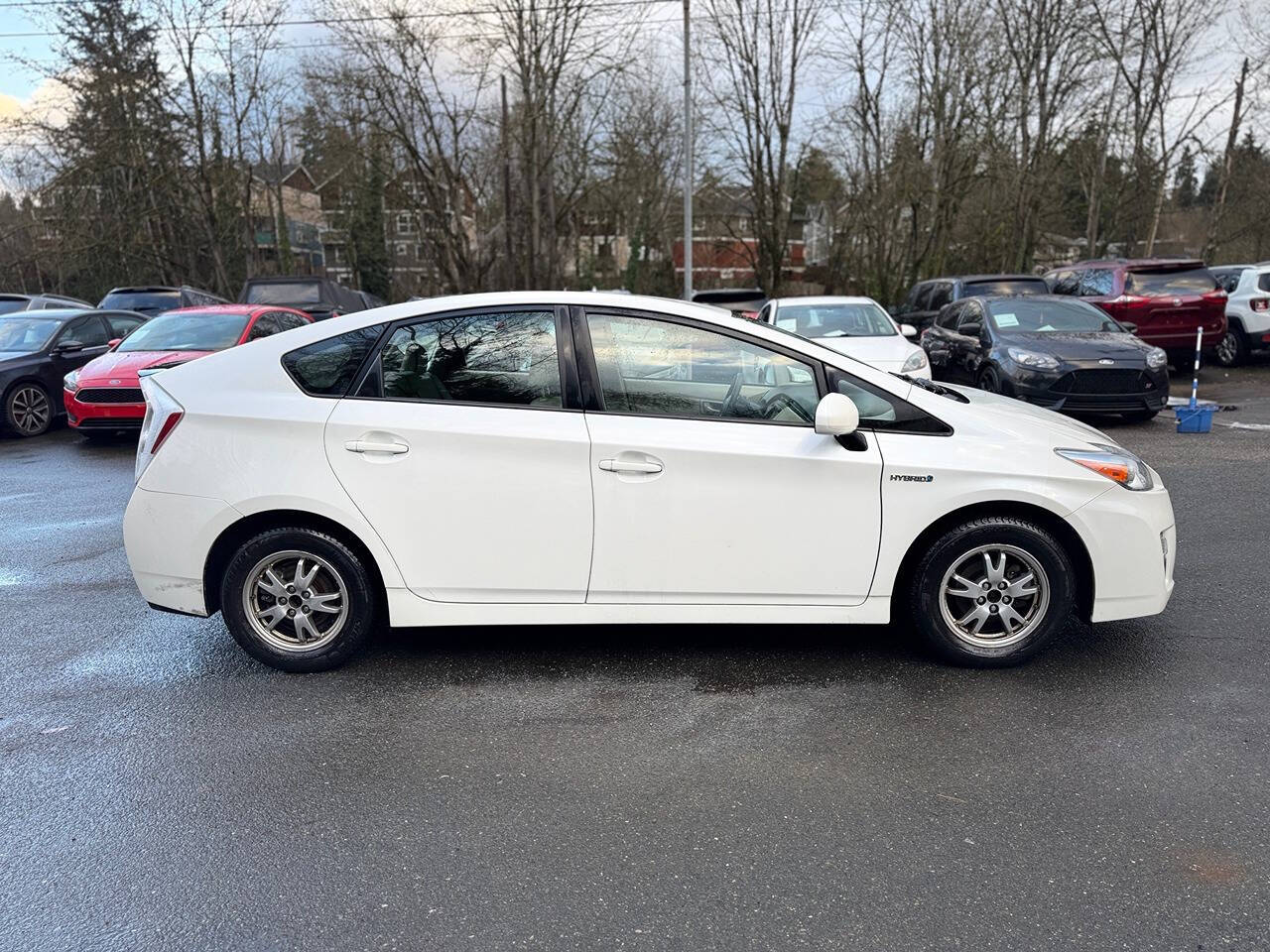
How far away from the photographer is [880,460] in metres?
3.90

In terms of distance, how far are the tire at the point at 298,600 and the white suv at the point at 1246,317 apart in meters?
16.0

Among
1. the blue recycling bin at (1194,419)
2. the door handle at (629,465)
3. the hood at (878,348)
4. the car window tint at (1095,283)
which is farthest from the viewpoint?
the car window tint at (1095,283)

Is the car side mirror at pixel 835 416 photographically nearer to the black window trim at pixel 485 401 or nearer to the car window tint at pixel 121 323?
the black window trim at pixel 485 401

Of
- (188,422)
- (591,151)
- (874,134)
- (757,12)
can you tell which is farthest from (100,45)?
(188,422)

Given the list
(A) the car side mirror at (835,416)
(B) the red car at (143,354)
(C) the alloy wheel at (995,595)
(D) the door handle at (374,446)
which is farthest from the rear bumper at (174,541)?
(B) the red car at (143,354)

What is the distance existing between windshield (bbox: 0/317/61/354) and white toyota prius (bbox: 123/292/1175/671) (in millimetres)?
9862

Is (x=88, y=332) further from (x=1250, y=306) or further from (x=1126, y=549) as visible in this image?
(x=1250, y=306)

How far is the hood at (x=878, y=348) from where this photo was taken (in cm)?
1054

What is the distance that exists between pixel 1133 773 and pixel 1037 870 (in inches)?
30.3

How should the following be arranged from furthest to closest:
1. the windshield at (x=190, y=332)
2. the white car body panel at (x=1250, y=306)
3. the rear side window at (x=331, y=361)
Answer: the white car body panel at (x=1250, y=306), the windshield at (x=190, y=332), the rear side window at (x=331, y=361)

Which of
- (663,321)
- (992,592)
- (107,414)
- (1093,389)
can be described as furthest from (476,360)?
(1093,389)

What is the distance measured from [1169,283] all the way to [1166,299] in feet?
1.30

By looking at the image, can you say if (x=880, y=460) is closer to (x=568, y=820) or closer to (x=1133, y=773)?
(x=1133, y=773)

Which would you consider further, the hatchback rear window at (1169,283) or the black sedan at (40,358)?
the hatchback rear window at (1169,283)
